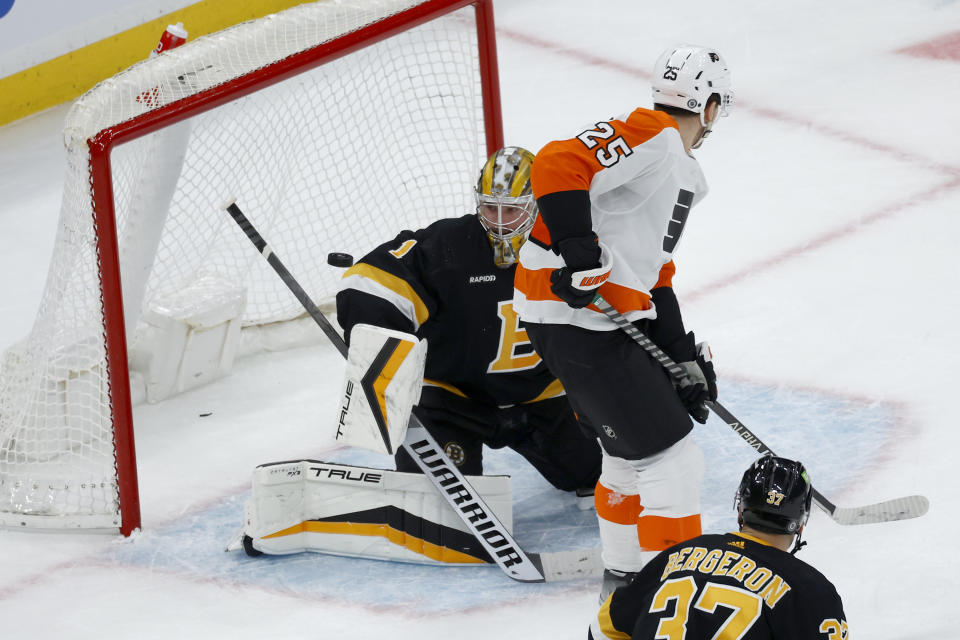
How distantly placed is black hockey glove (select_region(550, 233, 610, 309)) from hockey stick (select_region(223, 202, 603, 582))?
600mm

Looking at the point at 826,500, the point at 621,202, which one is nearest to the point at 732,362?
the point at 826,500

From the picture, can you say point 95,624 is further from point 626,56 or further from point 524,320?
point 626,56

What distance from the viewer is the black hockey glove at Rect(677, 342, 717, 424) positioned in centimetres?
275

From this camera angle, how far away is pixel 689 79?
8.99 feet

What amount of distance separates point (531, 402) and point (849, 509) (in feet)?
2.40

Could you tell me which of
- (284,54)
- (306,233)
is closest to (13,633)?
(284,54)

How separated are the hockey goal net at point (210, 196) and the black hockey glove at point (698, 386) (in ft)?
3.71

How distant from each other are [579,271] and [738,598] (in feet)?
2.64

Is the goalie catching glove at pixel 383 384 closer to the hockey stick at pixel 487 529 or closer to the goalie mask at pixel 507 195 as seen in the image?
the hockey stick at pixel 487 529

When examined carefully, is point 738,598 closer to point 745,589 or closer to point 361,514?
point 745,589

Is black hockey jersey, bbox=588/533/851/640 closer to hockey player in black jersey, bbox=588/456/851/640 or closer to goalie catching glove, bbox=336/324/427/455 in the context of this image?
hockey player in black jersey, bbox=588/456/851/640

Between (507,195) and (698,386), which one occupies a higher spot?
(507,195)

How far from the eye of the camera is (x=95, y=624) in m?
2.95

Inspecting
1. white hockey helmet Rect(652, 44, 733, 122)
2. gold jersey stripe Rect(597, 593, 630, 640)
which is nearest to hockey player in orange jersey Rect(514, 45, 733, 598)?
white hockey helmet Rect(652, 44, 733, 122)
